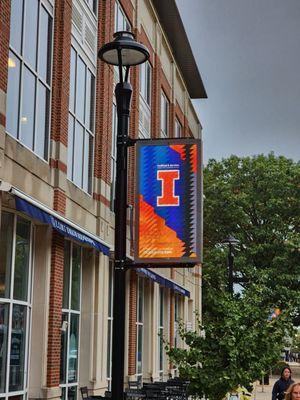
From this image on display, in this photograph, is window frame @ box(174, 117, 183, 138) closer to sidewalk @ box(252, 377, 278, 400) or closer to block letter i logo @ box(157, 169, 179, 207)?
sidewalk @ box(252, 377, 278, 400)

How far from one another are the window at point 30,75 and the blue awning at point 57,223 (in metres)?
1.58

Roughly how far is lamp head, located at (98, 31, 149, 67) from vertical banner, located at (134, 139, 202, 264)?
1197mm

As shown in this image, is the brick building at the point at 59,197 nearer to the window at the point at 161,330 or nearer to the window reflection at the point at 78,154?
the window reflection at the point at 78,154

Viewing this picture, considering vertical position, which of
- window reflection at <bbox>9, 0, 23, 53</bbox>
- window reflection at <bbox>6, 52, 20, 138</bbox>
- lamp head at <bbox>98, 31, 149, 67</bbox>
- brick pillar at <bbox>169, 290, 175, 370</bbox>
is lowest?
brick pillar at <bbox>169, 290, 175, 370</bbox>

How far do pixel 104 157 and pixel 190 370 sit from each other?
7.11m

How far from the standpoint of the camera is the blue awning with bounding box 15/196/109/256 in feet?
38.5

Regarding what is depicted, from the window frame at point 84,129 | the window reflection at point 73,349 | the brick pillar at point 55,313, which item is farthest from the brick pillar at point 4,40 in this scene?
the window reflection at point 73,349

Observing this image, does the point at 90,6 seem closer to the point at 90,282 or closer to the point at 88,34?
the point at 88,34

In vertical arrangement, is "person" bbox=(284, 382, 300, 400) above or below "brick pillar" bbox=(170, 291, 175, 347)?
below

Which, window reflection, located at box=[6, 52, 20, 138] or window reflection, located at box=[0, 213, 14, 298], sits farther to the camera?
window reflection, located at box=[6, 52, 20, 138]

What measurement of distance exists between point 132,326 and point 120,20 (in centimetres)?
962

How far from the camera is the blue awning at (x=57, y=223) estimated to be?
38.5 ft

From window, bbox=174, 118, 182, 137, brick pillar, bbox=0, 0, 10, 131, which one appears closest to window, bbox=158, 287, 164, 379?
window, bbox=174, 118, 182, 137

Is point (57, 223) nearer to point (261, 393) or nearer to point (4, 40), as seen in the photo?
point (4, 40)
